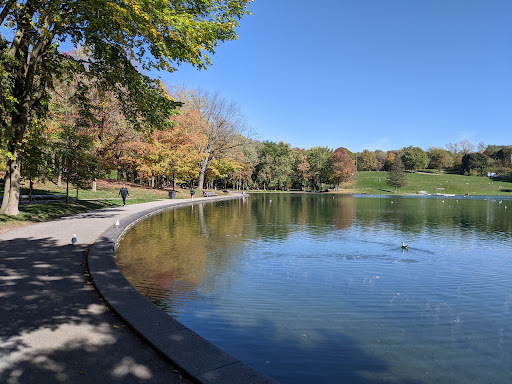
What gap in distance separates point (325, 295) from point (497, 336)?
3.10 m

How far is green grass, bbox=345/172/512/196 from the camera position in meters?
98.4

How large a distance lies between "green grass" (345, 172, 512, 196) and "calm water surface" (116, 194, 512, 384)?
8463 centimetres

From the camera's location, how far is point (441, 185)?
107 m

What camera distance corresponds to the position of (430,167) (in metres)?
148

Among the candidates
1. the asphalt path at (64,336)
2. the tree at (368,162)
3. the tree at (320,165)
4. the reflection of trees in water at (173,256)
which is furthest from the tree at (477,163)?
the asphalt path at (64,336)

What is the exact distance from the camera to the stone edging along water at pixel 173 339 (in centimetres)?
359

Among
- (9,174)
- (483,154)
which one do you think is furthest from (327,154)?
(9,174)

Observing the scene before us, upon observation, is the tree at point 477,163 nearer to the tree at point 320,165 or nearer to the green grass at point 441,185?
the green grass at point 441,185

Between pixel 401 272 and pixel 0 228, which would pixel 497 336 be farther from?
pixel 0 228

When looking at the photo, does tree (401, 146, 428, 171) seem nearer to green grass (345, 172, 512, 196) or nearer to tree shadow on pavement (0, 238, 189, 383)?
green grass (345, 172, 512, 196)

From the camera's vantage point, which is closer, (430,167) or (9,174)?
(9,174)

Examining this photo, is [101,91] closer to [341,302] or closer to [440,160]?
[341,302]

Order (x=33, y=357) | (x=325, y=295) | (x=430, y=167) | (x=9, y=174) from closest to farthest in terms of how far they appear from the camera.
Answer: (x=33, y=357), (x=325, y=295), (x=9, y=174), (x=430, y=167)

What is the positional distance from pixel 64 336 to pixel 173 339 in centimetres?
142
